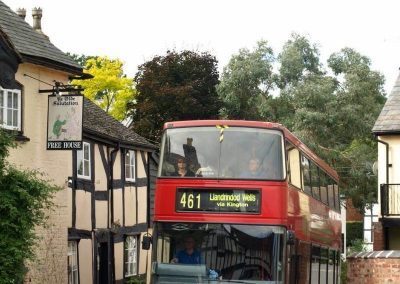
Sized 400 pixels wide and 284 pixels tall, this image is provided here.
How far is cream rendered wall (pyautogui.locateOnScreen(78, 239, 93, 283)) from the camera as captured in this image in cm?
2870

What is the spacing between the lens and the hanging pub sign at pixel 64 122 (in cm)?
2397

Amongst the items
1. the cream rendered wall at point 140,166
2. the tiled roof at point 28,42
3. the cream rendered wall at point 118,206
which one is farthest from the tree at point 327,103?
the tiled roof at point 28,42

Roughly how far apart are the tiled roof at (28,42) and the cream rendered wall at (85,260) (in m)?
5.23

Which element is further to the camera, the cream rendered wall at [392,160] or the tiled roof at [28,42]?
the cream rendered wall at [392,160]

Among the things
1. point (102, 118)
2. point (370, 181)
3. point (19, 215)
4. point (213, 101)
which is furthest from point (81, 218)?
point (213, 101)

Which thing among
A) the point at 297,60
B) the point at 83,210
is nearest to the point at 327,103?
the point at 297,60

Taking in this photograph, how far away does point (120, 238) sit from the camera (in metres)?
32.3

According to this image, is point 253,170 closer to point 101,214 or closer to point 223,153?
point 223,153

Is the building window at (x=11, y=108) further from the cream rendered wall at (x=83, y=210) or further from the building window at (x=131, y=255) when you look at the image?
the building window at (x=131, y=255)

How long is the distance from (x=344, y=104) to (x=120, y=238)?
21.0 meters

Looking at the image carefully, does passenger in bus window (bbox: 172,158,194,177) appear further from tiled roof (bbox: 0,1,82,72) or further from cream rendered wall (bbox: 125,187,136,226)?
cream rendered wall (bbox: 125,187,136,226)

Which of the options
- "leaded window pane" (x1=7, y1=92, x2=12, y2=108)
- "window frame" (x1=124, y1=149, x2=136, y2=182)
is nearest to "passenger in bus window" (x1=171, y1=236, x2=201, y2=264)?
"leaded window pane" (x1=7, y1=92, x2=12, y2=108)

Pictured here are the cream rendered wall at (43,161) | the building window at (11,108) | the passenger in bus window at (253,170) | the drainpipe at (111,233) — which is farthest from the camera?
the drainpipe at (111,233)

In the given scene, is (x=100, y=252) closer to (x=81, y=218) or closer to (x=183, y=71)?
(x=81, y=218)
